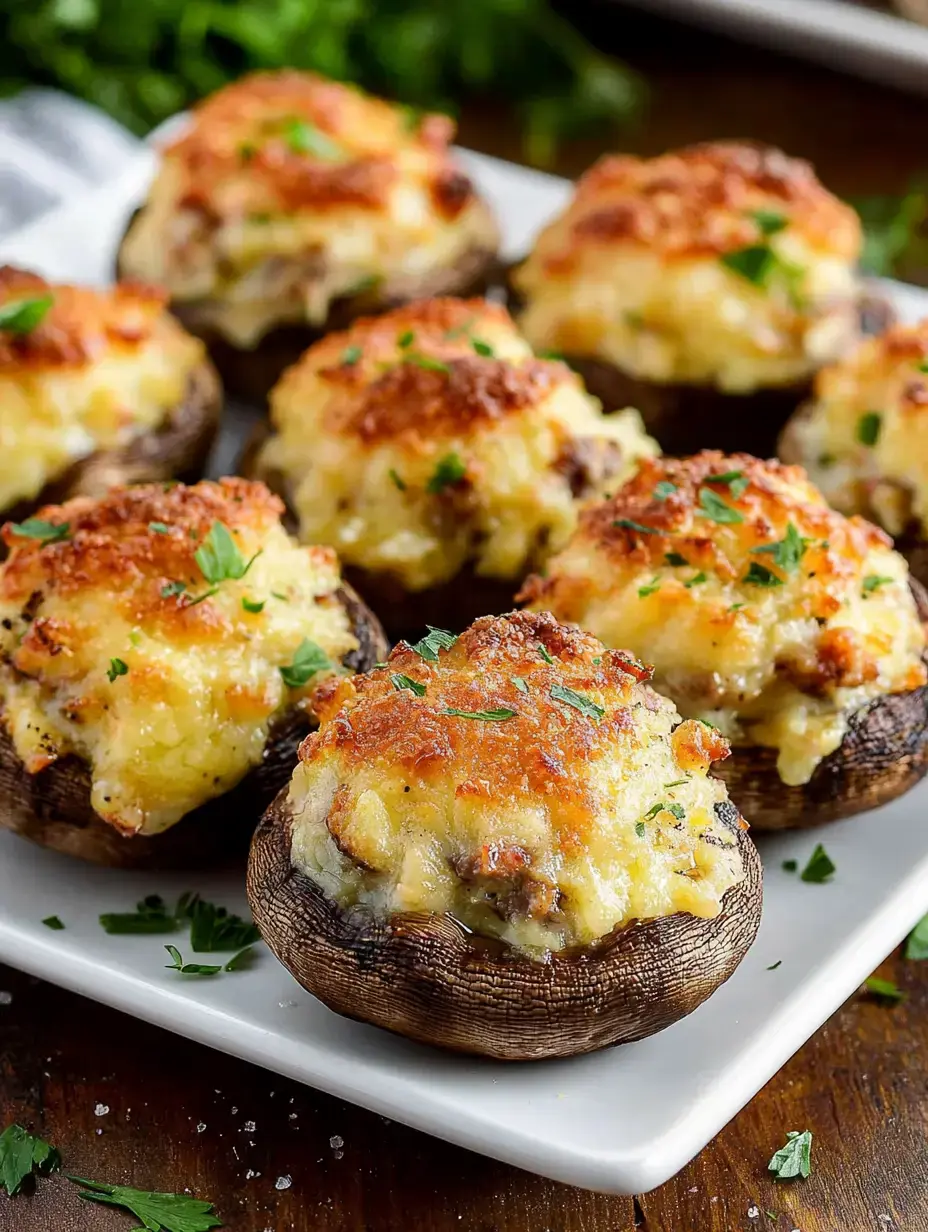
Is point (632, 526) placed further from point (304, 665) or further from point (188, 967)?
point (188, 967)

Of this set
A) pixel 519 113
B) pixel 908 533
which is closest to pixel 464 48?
pixel 519 113

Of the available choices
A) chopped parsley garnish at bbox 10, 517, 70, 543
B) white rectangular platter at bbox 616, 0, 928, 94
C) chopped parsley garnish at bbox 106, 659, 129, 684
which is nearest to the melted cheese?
chopped parsley garnish at bbox 106, 659, 129, 684

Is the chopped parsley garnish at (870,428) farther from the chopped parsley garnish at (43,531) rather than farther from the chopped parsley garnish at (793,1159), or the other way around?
the chopped parsley garnish at (43,531)

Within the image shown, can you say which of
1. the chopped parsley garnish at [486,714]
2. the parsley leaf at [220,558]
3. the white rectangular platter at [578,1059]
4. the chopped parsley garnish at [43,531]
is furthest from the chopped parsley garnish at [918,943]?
the chopped parsley garnish at [43,531]

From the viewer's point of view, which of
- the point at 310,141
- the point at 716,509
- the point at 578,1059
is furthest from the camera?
the point at 310,141

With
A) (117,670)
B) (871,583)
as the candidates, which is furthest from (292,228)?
(871,583)

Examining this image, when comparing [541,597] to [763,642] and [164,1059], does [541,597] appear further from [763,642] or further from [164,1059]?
[164,1059]
